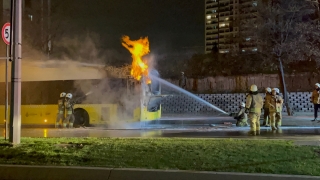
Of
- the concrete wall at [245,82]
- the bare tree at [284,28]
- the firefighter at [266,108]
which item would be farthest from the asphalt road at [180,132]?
→ the concrete wall at [245,82]

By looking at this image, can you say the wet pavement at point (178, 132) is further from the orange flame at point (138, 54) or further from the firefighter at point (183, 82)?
the firefighter at point (183, 82)

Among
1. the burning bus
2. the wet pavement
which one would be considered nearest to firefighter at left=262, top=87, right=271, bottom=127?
the wet pavement

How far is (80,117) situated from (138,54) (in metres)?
3.82

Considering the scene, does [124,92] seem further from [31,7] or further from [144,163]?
[31,7]

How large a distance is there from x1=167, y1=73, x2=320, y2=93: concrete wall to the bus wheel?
598 inches

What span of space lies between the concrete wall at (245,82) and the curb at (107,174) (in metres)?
21.6

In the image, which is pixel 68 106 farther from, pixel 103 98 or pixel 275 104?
pixel 275 104

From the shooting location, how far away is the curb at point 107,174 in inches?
224

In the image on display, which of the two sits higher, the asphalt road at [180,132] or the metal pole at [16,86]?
the metal pole at [16,86]

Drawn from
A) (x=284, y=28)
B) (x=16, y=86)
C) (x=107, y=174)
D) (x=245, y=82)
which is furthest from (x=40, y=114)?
(x=245, y=82)

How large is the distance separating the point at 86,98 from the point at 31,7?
18.9 m

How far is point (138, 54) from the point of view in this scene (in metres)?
14.8

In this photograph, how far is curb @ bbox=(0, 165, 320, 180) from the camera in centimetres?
569

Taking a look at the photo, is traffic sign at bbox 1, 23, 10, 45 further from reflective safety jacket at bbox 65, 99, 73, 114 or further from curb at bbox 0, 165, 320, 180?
reflective safety jacket at bbox 65, 99, 73, 114
